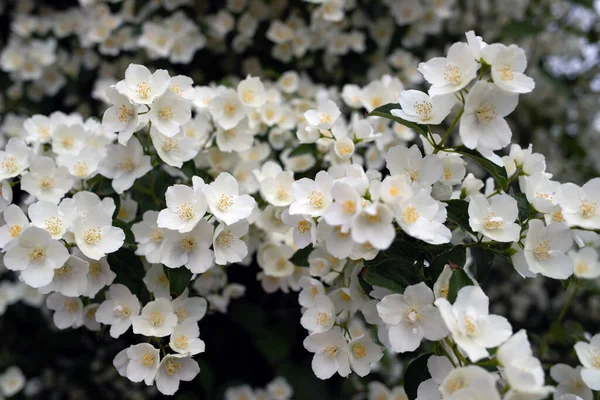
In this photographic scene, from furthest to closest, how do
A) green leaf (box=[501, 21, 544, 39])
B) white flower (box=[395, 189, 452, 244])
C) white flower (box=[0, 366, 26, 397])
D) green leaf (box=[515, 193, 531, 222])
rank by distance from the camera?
green leaf (box=[501, 21, 544, 39]) → white flower (box=[0, 366, 26, 397]) → green leaf (box=[515, 193, 531, 222]) → white flower (box=[395, 189, 452, 244])

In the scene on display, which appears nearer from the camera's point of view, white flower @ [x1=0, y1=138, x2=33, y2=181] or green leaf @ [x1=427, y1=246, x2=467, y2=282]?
green leaf @ [x1=427, y1=246, x2=467, y2=282]

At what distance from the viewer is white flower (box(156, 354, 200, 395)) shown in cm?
128

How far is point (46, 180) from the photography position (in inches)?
56.9

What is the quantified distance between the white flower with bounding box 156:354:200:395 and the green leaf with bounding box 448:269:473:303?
25.1 inches

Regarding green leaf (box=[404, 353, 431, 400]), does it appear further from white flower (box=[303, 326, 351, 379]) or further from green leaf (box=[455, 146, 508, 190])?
green leaf (box=[455, 146, 508, 190])

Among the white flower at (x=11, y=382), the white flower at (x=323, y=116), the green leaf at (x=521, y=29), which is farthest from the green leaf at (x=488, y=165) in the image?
the white flower at (x=11, y=382)

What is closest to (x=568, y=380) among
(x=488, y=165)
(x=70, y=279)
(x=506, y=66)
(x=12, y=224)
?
(x=488, y=165)

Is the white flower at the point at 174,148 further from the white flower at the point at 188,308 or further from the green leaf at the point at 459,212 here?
the green leaf at the point at 459,212

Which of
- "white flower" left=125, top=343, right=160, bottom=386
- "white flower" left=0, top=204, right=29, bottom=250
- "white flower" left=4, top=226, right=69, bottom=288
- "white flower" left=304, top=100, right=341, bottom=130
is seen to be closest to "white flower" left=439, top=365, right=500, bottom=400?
"white flower" left=125, top=343, right=160, bottom=386

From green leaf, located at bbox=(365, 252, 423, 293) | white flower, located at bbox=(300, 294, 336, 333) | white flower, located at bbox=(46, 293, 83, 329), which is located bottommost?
white flower, located at bbox=(46, 293, 83, 329)

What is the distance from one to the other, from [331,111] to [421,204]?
1.82 feet

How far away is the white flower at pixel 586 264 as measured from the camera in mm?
1848

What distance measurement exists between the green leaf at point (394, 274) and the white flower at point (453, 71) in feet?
1.30

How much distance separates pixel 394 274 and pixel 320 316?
0.77 ft
